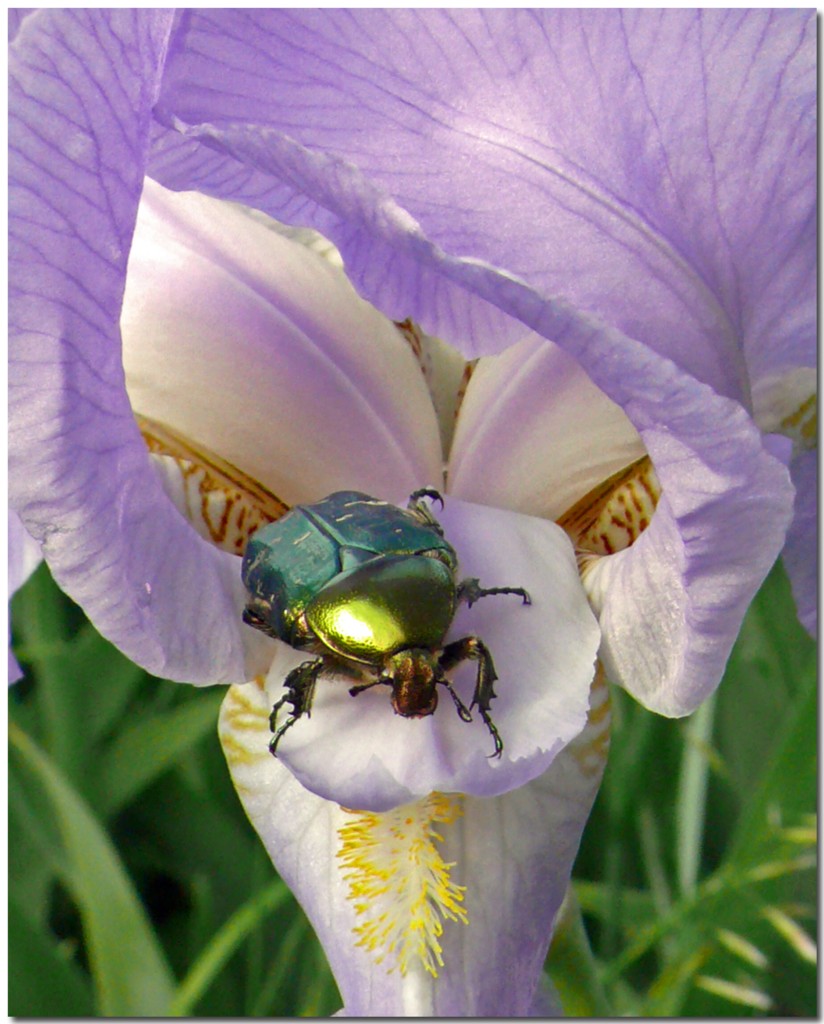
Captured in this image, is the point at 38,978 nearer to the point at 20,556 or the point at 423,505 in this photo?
the point at 20,556

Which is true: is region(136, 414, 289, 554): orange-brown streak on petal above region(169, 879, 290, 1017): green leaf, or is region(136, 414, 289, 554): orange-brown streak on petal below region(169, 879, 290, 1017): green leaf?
above

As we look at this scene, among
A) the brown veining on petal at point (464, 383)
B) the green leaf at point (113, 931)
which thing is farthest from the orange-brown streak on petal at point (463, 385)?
the green leaf at point (113, 931)

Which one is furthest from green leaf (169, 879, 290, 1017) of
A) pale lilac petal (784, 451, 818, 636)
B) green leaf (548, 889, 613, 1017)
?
pale lilac petal (784, 451, 818, 636)

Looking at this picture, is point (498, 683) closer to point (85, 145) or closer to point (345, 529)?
point (345, 529)

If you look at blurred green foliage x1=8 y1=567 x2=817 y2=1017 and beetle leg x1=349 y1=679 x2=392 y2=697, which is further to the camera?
blurred green foliage x1=8 y1=567 x2=817 y2=1017

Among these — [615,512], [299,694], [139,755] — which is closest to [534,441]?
[615,512]

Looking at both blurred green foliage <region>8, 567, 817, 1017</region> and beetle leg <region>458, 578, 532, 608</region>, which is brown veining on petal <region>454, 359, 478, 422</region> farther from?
blurred green foliage <region>8, 567, 817, 1017</region>

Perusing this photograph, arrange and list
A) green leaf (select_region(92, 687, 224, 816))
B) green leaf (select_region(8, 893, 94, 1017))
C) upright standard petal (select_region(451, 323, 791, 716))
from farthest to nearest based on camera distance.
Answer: green leaf (select_region(92, 687, 224, 816))
green leaf (select_region(8, 893, 94, 1017))
upright standard petal (select_region(451, 323, 791, 716))
